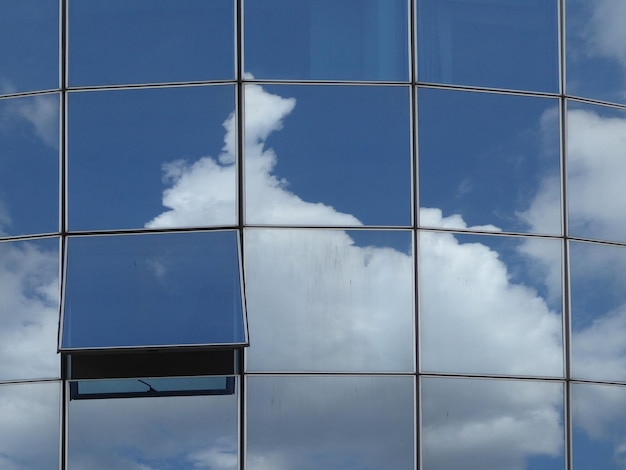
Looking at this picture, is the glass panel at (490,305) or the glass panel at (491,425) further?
the glass panel at (490,305)

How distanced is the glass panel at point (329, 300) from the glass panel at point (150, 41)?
2834 millimetres

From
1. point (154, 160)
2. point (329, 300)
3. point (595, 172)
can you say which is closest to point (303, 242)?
point (329, 300)

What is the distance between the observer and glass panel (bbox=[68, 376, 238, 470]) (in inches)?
613

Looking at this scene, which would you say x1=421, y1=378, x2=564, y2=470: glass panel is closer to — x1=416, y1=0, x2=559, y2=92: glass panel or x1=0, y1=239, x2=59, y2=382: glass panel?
x1=416, y1=0, x2=559, y2=92: glass panel

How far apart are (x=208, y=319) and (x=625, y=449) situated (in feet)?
22.2

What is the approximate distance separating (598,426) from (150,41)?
901 cm

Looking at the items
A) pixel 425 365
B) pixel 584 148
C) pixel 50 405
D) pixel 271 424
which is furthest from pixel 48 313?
pixel 584 148

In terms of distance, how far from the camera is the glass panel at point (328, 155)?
1606 cm

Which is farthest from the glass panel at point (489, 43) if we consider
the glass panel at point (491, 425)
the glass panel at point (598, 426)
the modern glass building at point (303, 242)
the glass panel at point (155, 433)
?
the glass panel at point (155, 433)

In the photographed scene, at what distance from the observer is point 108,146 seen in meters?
16.4

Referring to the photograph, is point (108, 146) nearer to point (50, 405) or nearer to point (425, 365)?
point (50, 405)

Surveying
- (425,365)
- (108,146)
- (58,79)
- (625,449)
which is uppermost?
(58,79)

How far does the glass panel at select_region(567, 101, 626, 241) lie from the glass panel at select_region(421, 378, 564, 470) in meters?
2.68

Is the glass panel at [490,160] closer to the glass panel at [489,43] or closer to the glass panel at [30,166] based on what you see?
the glass panel at [489,43]
